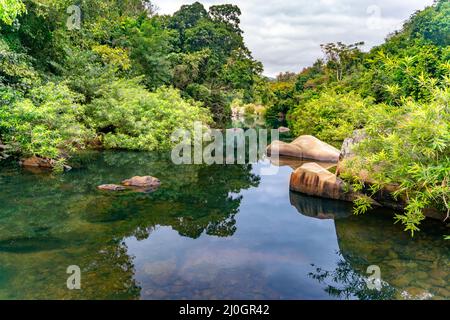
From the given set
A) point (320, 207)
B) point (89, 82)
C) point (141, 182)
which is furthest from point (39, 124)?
point (320, 207)

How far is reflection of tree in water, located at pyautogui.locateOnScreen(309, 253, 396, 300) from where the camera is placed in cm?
482

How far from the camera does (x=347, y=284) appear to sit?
5.16 m

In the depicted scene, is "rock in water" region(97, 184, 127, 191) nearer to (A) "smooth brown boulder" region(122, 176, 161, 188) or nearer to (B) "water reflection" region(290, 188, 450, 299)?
(A) "smooth brown boulder" region(122, 176, 161, 188)

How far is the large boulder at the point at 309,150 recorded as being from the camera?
1513 centimetres

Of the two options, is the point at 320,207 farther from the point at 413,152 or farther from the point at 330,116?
the point at 330,116

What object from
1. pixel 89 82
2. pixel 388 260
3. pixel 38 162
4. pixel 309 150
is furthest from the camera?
pixel 89 82

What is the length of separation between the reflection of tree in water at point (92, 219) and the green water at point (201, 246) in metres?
0.02

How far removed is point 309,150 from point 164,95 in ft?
31.5

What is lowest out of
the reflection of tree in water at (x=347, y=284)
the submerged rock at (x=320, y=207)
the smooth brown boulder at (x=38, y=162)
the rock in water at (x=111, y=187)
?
the reflection of tree in water at (x=347, y=284)

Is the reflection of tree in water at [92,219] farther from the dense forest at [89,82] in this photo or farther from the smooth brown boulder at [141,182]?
the dense forest at [89,82]

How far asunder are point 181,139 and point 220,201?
9802 millimetres

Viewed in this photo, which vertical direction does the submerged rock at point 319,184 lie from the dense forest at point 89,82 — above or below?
below

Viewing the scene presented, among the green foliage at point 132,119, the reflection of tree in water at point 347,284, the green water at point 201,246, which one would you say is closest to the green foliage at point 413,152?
the green water at point 201,246

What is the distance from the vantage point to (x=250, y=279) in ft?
16.8
